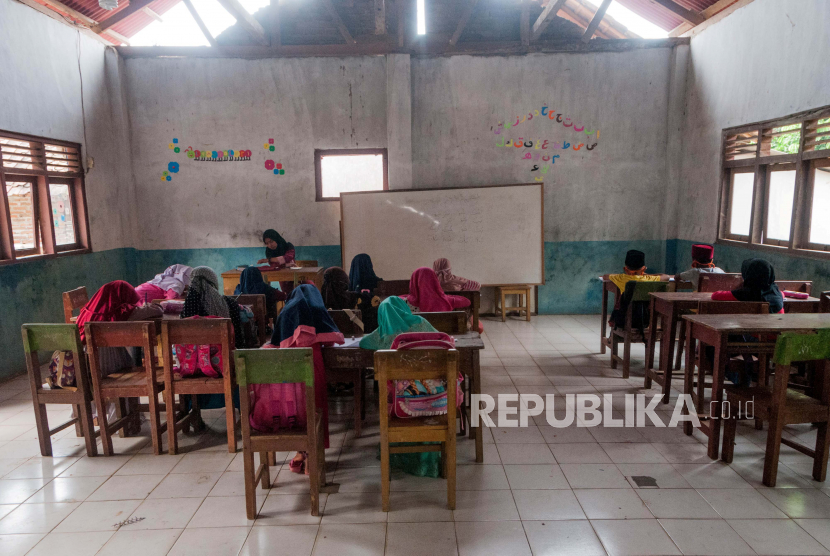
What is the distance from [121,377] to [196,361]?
20.7 inches

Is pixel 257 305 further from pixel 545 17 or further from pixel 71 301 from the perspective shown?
pixel 545 17

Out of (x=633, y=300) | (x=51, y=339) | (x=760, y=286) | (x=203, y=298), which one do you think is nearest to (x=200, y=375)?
(x=203, y=298)

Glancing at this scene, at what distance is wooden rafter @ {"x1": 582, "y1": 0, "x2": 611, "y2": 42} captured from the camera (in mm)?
5908

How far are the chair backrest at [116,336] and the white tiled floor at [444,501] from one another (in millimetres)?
706

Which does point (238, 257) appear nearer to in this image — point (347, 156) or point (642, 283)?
point (347, 156)

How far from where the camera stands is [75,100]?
5785 millimetres

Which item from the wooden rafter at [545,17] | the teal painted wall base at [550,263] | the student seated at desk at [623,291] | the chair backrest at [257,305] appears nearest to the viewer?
the chair backrest at [257,305]

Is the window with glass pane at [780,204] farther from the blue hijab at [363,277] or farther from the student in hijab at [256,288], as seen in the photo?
the student in hijab at [256,288]

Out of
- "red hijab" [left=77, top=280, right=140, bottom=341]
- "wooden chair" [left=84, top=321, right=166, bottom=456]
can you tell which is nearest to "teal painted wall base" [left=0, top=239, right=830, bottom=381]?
"red hijab" [left=77, top=280, right=140, bottom=341]

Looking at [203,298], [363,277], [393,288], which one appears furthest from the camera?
[363,277]

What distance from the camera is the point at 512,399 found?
3.93 metres

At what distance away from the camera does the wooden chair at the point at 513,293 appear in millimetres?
6703

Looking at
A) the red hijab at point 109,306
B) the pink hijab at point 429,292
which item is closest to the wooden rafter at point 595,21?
the pink hijab at point 429,292

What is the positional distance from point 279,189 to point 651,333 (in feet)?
16.3
